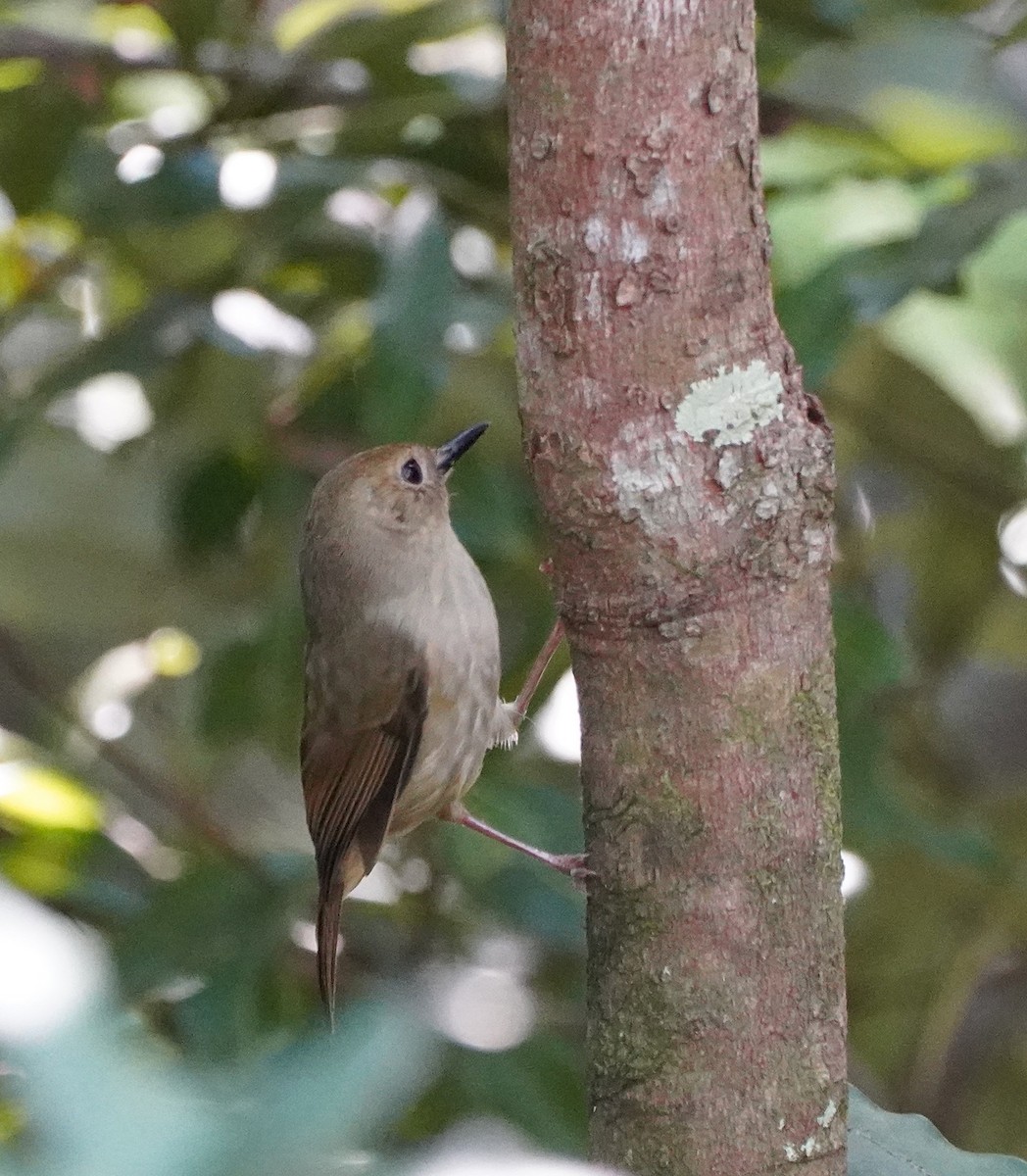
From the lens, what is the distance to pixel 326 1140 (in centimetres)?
69

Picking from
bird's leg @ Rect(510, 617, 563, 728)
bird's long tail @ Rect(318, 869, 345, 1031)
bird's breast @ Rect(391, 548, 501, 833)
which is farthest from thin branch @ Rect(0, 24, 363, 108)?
bird's long tail @ Rect(318, 869, 345, 1031)

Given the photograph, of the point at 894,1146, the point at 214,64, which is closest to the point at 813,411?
the point at 894,1146

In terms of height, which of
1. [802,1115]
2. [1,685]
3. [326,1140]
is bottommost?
[1,685]

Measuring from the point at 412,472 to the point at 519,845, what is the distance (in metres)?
0.70

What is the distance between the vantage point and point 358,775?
2830 millimetres

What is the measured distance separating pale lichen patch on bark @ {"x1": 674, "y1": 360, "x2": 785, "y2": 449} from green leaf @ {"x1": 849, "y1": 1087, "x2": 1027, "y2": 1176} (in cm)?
72

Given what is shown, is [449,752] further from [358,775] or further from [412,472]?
[412,472]

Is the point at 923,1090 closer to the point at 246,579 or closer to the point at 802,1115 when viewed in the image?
the point at 246,579

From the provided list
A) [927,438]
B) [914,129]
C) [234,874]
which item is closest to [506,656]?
[234,874]

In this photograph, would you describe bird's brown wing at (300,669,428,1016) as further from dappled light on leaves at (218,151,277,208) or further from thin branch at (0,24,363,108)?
thin branch at (0,24,363,108)

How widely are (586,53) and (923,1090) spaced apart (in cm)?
265

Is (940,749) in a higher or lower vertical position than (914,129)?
lower

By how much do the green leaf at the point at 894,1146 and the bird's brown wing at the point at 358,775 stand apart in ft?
3.98

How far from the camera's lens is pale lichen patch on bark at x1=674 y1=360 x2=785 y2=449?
153 centimetres
